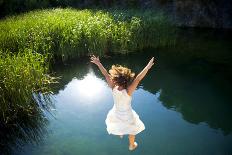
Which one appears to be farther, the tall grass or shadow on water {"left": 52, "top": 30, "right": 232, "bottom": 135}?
the tall grass

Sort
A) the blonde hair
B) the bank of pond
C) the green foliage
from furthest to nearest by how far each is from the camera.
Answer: the bank of pond
the green foliage
the blonde hair

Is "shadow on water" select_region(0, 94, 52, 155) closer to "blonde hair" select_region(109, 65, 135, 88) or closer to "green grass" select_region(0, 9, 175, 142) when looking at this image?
"green grass" select_region(0, 9, 175, 142)

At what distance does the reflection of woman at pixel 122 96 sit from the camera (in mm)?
5891

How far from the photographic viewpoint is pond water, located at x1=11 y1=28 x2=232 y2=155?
311 inches

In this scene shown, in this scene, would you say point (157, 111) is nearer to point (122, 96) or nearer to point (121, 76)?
point (122, 96)

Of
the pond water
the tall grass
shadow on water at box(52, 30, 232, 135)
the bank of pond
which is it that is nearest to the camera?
the pond water

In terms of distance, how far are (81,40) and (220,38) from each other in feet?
26.4

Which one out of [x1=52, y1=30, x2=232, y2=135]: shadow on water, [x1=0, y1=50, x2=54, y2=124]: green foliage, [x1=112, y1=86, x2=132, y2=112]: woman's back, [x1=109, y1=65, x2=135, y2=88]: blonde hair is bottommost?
[x1=52, y1=30, x2=232, y2=135]: shadow on water

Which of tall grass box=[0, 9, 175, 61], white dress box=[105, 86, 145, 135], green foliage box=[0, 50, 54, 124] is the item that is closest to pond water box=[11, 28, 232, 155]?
tall grass box=[0, 9, 175, 61]

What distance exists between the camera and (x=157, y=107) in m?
9.98

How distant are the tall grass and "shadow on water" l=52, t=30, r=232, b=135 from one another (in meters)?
0.50

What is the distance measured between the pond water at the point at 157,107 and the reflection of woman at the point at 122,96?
61.6 inches

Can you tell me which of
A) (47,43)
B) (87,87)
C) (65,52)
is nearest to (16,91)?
(87,87)

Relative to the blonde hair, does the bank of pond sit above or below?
below
